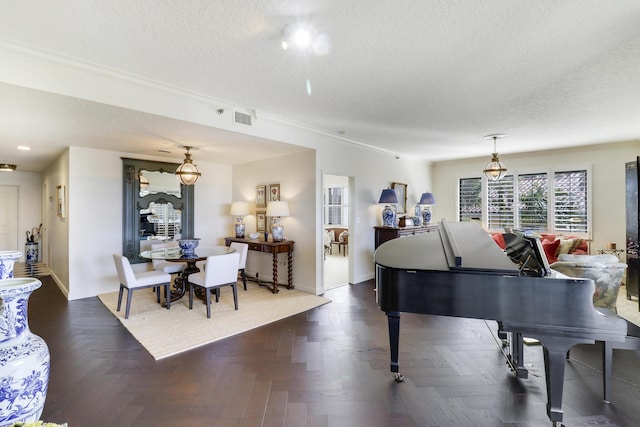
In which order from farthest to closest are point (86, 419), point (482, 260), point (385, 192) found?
point (385, 192) → point (482, 260) → point (86, 419)

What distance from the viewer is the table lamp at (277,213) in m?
4.92

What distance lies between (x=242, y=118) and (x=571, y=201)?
669 cm

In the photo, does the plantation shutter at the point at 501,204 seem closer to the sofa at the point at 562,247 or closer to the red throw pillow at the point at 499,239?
the red throw pillow at the point at 499,239

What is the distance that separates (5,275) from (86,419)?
1103 millimetres

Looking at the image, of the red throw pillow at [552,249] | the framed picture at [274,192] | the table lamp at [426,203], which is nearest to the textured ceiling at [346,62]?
the framed picture at [274,192]

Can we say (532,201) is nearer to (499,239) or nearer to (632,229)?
(499,239)

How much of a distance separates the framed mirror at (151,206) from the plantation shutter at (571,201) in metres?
7.70

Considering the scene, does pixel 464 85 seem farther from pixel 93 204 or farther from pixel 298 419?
pixel 93 204

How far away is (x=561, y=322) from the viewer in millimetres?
1787

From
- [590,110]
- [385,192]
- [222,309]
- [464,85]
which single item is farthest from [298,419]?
[590,110]

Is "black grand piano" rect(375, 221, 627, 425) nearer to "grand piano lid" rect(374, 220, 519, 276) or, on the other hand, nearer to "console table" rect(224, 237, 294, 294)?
"grand piano lid" rect(374, 220, 519, 276)

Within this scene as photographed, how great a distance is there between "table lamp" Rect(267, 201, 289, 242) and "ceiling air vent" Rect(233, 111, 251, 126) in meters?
1.59

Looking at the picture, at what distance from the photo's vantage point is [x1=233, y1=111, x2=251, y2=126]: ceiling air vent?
358 cm

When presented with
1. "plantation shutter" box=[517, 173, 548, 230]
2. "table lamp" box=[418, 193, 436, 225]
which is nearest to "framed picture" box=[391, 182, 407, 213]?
"table lamp" box=[418, 193, 436, 225]
